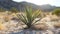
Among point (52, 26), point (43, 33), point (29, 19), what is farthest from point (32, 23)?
point (43, 33)

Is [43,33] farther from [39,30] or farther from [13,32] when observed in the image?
[13,32]

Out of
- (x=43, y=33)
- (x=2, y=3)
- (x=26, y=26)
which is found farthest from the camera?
(x=2, y=3)

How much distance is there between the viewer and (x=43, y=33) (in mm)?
9039

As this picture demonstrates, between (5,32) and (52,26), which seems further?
(52,26)

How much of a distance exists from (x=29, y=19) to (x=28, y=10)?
575mm

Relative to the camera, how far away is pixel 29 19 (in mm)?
10484

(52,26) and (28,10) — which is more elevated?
(28,10)

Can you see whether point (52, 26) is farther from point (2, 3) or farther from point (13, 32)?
point (2, 3)

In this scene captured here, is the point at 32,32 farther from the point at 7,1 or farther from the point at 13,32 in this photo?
the point at 7,1

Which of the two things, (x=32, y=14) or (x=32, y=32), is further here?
(x=32, y=14)

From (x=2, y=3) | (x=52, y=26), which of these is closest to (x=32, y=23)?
(x=52, y=26)

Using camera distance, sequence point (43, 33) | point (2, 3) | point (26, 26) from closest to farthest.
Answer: point (43, 33) < point (26, 26) < point (2, 3)

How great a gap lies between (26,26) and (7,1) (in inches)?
1350

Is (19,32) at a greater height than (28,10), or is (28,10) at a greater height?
(28,10)
